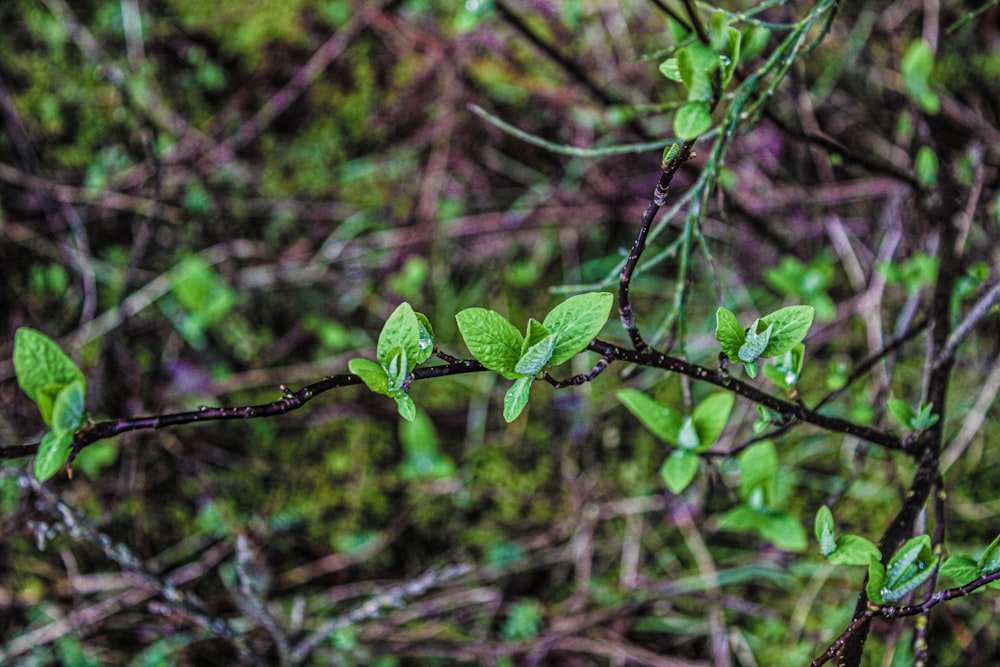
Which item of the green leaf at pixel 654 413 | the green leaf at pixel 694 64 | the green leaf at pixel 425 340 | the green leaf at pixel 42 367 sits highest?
the green leaf at pixel 694 64

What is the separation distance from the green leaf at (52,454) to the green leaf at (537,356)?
631 millimetres

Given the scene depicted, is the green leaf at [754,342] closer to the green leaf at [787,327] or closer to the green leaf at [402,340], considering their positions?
the green leaf at [787,327]

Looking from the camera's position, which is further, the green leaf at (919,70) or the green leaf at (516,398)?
the green leaf at (919,70)

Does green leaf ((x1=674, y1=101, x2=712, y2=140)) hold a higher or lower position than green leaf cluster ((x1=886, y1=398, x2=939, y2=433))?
higher

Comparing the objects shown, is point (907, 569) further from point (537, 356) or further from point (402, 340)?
point (402, 340)

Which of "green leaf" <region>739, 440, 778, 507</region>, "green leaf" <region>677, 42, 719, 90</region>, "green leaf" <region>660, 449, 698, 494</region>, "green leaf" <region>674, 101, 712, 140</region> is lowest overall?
"green leaf" <region>739, 440, 778, 507</region>

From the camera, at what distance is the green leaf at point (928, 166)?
1736 millimetres

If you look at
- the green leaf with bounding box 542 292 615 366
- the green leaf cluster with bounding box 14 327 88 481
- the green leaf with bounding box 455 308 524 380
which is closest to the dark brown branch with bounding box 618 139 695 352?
the green leaf with bounding box 542 292 615 366

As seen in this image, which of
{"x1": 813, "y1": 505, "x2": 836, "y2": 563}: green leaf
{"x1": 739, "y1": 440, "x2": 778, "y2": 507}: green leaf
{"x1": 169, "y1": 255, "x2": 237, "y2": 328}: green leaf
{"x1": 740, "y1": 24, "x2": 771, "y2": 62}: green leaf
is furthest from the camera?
{"x1": 169, "y1": 255, "x2": 237, "y2": 328}: green leaf

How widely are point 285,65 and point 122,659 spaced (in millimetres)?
2088

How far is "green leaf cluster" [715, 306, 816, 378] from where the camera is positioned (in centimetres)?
95

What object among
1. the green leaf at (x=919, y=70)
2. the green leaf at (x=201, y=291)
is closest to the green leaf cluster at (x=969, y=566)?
the green leaf at (x=919, y=70)

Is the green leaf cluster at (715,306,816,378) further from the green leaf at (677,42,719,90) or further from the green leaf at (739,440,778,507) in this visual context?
the green leaf at (739,440,778,507)

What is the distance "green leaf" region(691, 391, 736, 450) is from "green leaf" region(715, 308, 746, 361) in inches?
12.6
